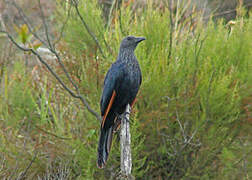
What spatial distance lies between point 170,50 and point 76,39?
1.38 meters

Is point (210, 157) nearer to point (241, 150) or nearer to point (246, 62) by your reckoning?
point (241, 150)

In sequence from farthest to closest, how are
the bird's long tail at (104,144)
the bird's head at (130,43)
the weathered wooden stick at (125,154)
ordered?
the bird's head at (130,43)
the bird's long tail at (104,144)
the weathered wooden stick at (125,154)

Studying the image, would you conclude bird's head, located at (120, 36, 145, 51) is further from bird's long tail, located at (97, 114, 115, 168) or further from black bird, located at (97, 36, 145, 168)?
bird's long tail, located at (97, 114, 115, 168)

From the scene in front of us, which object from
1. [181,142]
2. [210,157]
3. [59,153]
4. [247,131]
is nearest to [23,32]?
[59,153]

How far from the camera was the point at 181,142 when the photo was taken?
307 cm

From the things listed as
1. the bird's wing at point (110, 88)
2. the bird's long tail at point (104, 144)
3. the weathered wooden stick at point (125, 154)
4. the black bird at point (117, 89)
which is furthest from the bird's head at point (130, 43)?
the weathered wooden stick at point (125, 154)

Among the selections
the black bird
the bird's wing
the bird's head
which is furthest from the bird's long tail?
the bird's head

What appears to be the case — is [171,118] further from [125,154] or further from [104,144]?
[125,154]

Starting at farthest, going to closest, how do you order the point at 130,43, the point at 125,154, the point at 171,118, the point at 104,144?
the point at 171,118 → the point at 130,43 → the point at 104,144 → the point at 125,154

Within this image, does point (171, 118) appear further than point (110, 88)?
Yes

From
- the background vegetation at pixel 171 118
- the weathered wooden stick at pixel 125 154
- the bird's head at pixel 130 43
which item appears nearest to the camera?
the weathered wooden stick at pixel 125 154

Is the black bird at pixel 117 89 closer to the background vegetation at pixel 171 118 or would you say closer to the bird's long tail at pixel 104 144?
the bird's long tail at pixel 104 144

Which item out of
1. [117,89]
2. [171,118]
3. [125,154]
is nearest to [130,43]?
[117,89]

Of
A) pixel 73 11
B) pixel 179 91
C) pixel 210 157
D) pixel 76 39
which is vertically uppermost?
pixel 73 11
